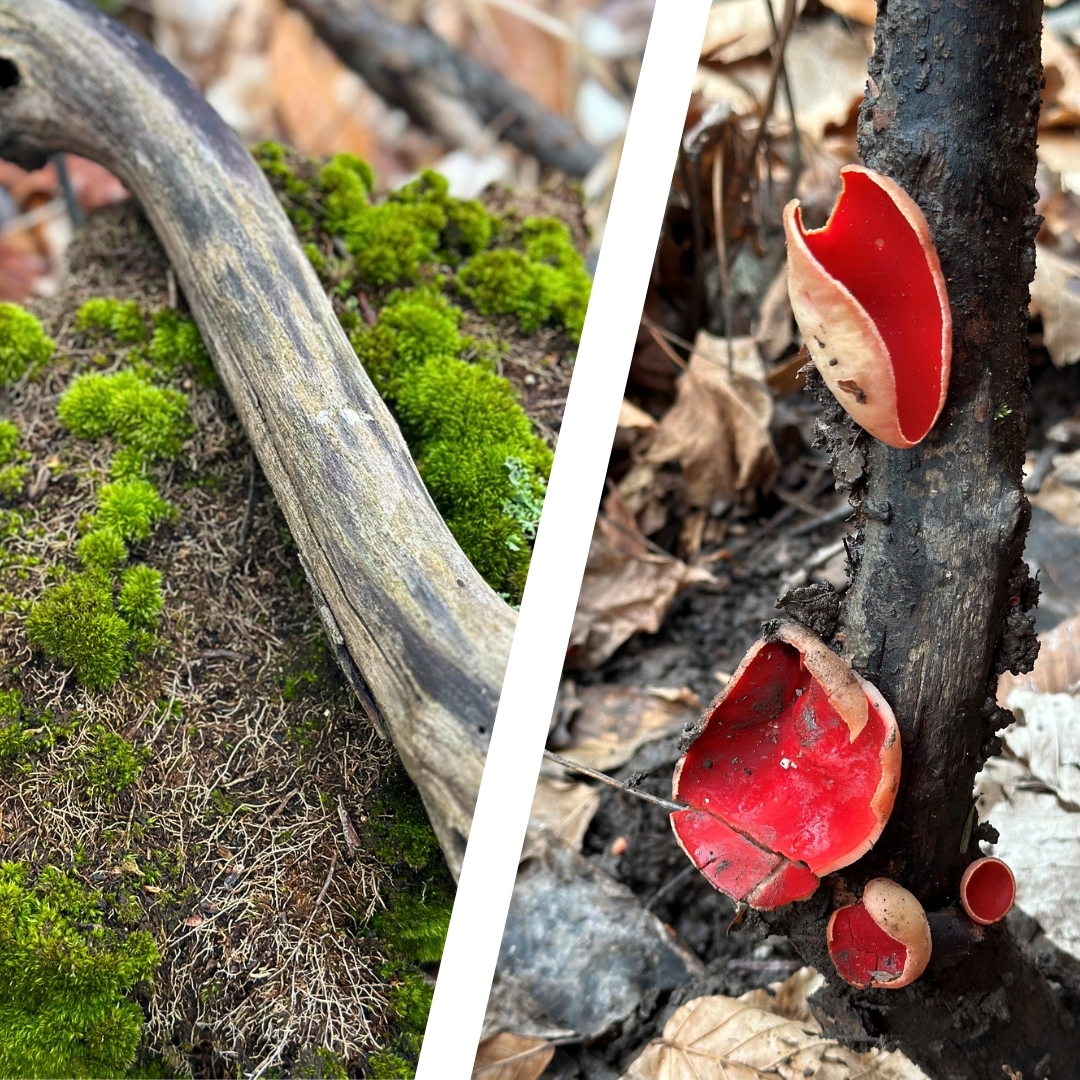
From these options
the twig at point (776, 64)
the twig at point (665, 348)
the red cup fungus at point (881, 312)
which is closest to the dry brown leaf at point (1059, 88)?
the twig at point (776, 64)

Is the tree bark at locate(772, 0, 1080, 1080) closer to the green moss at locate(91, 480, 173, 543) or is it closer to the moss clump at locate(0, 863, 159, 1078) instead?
the moss clump at locate(0, 863, 159, 1078)

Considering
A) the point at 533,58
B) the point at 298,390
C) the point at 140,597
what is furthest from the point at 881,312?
the point at 533,58

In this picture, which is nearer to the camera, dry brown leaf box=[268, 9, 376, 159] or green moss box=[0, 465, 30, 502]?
green moss box=[0, 465, 30, 502]

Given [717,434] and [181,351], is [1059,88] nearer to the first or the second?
[717,434]

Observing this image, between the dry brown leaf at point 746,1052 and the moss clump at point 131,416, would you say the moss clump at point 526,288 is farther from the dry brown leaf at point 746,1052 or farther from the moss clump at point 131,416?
the dry brown leaf at point 746,1052

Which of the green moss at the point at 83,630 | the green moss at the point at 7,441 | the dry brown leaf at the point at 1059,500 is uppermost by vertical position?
the green moss at the point at 7,441

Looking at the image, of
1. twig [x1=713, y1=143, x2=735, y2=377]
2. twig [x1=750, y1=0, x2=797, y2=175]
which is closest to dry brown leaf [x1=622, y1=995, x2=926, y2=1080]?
twig [x1=713, y1=143, x2=735, y2=377]

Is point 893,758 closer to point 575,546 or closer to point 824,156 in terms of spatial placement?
point 575,546
